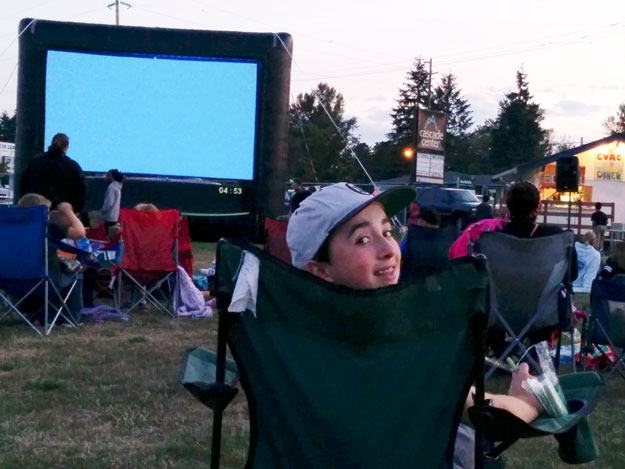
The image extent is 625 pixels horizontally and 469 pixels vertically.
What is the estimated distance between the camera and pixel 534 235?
19.1 ft

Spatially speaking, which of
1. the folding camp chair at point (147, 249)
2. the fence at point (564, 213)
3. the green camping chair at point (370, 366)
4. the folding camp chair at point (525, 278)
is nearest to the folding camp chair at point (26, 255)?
the folding camp chair at point (147, 249)

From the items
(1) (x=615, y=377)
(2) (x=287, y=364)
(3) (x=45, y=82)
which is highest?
(3) (x=45, y=82)

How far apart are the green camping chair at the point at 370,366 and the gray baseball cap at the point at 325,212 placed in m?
0.20

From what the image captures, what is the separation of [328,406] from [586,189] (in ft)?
112

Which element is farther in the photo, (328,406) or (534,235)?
(534,235)

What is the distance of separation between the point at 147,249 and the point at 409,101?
61.8 m

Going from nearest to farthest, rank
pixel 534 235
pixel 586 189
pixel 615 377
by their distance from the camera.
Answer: pixel 534 235 < pixel 615 377 < pixel 586 189

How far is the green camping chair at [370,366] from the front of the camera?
6.61 ft

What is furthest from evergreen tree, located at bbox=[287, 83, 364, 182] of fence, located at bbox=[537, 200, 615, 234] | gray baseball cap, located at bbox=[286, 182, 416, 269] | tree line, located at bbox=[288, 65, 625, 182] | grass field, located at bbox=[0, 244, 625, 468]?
gray baseball cap, located at bbox=[286, 182, 416, 269]

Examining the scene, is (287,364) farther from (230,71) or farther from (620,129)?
(620,129)

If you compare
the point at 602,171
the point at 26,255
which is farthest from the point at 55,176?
the point at 602,171

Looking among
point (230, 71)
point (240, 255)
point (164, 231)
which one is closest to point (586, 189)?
point (230, 71)

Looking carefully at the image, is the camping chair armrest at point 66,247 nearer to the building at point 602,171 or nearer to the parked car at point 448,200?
the parked car at point 448,200

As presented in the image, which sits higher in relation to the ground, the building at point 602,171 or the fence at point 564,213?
the building at point 602,171
